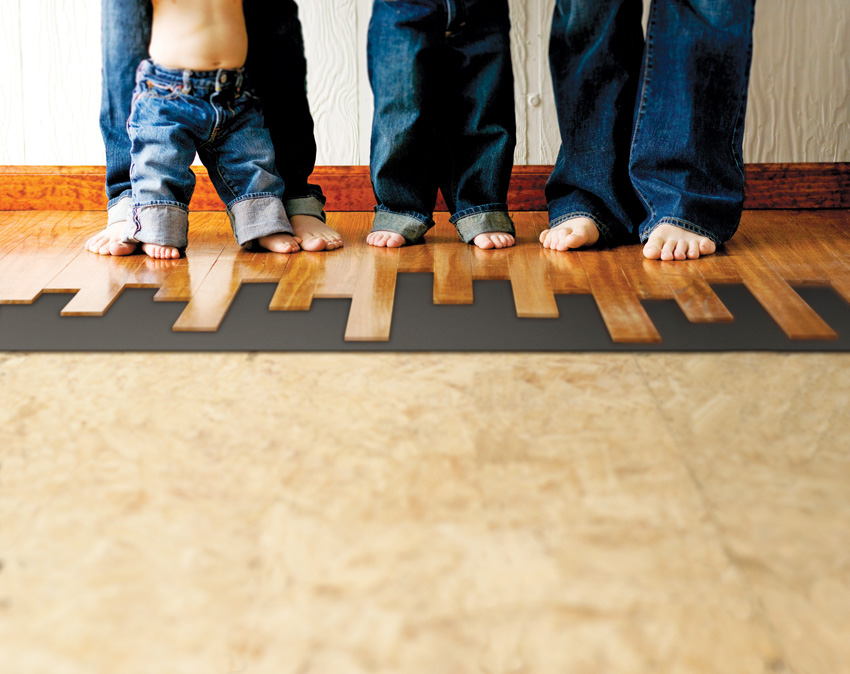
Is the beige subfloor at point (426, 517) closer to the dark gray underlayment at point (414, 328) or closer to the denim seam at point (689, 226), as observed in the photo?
the dark gray underlayment at point (414, 328)

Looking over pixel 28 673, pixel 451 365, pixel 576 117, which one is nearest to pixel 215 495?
pixel 28 673

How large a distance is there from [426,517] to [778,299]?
703 mm

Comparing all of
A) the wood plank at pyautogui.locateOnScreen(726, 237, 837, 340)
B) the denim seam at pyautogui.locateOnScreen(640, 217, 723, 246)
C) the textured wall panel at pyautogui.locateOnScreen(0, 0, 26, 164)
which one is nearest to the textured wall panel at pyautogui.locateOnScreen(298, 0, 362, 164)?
the textured wall panel at pyautogui.locateOnScreen(0, 0, 26, 164)

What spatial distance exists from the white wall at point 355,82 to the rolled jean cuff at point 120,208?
0.40m

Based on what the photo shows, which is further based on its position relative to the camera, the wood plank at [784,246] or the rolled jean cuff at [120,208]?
the rolled jean cuff at [120,208]

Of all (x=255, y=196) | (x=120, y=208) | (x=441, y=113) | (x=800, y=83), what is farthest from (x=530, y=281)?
(x=800, y=83)

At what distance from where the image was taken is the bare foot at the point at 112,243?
130 cm

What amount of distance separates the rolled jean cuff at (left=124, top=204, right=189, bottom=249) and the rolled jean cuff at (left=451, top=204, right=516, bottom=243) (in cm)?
47

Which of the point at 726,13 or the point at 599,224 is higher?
the point at 726,13

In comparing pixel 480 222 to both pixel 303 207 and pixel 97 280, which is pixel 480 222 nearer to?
pixel 303 207

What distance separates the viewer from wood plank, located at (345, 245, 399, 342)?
0.95 meters

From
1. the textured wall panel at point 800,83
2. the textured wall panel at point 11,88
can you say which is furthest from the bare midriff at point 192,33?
the textured wall panel at point 800,83

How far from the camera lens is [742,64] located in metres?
1.30

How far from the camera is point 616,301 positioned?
1060 mm
